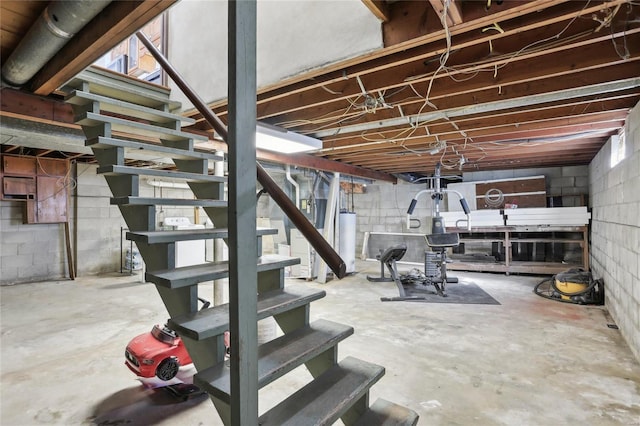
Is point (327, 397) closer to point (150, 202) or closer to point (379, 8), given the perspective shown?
point (150, 202)

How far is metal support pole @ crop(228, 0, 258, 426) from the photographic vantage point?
1.02 metres

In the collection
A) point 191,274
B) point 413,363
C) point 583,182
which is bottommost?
point 413,363

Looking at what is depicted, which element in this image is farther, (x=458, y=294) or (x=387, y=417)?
(x=458, y=294)

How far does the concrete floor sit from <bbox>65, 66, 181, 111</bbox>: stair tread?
2262 millimetres

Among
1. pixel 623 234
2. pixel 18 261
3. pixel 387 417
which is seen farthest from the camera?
pixel 18 261

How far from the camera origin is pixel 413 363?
2.74m

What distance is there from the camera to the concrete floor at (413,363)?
6.81ft

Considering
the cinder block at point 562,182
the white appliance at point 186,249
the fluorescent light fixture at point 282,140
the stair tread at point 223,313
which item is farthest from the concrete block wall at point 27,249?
the cinder block at point 562,182

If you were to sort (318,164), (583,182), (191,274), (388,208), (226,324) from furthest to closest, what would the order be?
(388,208) → (583,182) → (318,164) → (191,274) → (226,324)

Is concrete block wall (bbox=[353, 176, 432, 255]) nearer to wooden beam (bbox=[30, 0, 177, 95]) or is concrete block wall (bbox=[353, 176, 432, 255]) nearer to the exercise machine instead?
the exercise machine

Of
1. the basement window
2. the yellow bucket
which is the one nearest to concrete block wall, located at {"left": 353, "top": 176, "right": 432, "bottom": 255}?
the yellow bucket

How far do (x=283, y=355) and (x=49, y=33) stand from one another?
82.6 inches

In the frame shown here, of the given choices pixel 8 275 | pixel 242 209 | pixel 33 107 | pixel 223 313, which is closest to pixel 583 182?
pixel 223 313

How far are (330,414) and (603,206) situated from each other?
5.07 m
